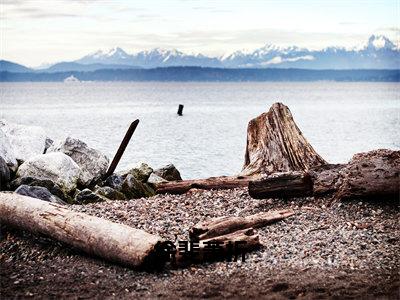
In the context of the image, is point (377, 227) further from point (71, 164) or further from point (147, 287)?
point (71, 164)

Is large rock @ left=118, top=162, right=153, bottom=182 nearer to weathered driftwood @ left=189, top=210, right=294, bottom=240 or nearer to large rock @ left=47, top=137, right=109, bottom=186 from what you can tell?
large rock @ left=47, top=137, right=109, bottom=186

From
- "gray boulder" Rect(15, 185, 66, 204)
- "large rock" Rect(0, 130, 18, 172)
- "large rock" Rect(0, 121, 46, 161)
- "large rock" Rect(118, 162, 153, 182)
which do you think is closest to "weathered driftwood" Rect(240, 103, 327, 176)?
"large rock" Rect(118, 162, 153, 182)

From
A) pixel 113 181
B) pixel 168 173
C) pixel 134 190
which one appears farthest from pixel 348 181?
pixel 168 173

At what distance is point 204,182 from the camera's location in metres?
18.2

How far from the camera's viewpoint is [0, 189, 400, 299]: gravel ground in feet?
35.1

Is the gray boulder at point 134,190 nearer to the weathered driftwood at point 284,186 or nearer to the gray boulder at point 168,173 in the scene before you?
the gray boulder at point 168,173

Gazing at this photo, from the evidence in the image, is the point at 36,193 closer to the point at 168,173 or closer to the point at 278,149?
the point at 278,149

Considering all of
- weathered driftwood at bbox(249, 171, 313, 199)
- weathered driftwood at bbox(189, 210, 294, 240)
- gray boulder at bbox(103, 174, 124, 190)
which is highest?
weathered driftwood at bbox(249, 171, 313, 199)

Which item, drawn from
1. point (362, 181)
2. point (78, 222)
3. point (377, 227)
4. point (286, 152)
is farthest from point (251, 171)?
point (78, 222)

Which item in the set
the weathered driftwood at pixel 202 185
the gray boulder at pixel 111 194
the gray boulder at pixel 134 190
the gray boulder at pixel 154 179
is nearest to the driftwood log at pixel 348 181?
the weathered driftwood at pixel 202 185

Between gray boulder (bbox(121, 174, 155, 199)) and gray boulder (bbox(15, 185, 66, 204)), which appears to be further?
gray boulder (bbox(121, 174, 155, 199))

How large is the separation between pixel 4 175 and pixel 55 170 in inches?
57.3

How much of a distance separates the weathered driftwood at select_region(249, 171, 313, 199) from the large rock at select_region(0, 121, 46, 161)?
37.3 feet

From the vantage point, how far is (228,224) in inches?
508
